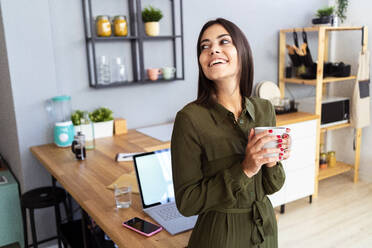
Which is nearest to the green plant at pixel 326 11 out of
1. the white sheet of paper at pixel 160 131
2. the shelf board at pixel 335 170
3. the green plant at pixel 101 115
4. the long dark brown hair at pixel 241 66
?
the shelf board at pixel 335 170

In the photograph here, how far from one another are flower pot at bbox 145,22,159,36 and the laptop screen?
55.5 inches

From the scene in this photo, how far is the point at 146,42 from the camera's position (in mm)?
2973

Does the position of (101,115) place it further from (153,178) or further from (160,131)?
(153,178)

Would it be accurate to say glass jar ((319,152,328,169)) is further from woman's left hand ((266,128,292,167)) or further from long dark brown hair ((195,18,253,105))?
woman's left hand ((266,128,292,167))

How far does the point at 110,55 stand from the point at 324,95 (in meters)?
2.46

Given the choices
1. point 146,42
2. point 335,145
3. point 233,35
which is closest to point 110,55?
point 146,42

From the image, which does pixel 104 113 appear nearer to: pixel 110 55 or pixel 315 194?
pixel 110 55

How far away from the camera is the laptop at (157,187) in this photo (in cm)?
153

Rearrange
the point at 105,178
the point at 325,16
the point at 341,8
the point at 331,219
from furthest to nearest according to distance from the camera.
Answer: the point at 341,8 → the point at 325,16 → the point at 331,219 → the point at 105,178

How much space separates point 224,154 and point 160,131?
1839 mm

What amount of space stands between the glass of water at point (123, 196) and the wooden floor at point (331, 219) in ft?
5.18

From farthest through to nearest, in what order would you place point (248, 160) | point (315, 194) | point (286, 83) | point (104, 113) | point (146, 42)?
1. point (286, 83)
2. point (315, 194)
3. point (146, 42)
4. point (104, 113)
5. point (248, 160)

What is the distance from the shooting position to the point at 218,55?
107 centimetres

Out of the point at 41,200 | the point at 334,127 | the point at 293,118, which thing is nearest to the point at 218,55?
the point at 41,200
